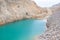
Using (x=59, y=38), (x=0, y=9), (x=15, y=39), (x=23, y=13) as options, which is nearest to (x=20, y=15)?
(x=23, y=13)

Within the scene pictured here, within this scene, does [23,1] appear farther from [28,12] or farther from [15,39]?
[15,39]

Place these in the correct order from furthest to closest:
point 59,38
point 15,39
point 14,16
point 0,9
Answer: point 14,16
point 0,9
point 15,39
point 59,38

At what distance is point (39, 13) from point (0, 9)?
63.5 feet

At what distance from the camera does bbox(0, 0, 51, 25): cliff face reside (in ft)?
140

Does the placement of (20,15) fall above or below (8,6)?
below

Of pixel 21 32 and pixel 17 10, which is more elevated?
pixel 21 32

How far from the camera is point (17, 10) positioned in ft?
163

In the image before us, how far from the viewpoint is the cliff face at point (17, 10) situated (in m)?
Answer: 42.6

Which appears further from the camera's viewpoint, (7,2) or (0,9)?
(7,2)

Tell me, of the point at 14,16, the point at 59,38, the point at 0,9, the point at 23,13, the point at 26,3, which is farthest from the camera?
the point at 26,3

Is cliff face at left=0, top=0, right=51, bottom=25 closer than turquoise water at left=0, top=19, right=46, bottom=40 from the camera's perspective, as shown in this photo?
No

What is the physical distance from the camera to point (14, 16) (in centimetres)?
4634

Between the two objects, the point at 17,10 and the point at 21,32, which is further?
the point at 17,10

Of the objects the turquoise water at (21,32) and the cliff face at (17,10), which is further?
the cliff face at (17,10)
